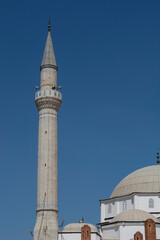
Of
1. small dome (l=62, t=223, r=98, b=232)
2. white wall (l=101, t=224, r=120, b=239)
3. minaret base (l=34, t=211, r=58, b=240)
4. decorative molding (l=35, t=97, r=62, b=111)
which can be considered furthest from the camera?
decorative molding (l=35, t=97, r=62, b=111)

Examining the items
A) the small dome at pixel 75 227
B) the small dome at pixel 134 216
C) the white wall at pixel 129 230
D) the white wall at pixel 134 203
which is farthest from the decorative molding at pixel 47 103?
the white wall at pixel 129 230

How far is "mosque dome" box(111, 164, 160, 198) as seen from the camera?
37647 millimetres

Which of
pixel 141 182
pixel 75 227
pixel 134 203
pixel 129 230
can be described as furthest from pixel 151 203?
pixel 75 227

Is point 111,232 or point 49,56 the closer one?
point 111,232

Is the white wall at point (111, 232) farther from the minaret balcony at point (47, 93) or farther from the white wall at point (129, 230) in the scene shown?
the minaret balcony at point (47, 93)

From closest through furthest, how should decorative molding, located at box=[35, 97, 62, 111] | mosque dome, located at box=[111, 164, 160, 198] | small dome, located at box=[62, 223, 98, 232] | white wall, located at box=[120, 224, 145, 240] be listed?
small dome, located at box=[62, 223, 98, 232] < white wall, located at box=[120, 224, 145, 240] < decorative molding, located at box=[35, 97, 62, 111] < mosque dome, located at box=[111, 164, 160, 198]

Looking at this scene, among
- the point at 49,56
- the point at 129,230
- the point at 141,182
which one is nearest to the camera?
the point at 129,230

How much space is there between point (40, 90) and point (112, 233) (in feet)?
33.8

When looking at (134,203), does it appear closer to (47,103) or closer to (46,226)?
(46,226)

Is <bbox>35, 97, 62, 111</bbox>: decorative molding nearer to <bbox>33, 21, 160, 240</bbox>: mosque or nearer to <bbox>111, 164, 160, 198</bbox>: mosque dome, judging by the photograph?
<bbox>33, 21, 160, 240</bbox>: mosque

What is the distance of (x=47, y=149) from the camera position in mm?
33594

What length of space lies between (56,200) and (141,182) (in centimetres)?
804

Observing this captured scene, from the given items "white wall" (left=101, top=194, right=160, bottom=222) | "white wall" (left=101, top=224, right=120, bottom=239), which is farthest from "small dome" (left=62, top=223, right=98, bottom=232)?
"white wall" (left=101, top=194, right=160, bottom=222)

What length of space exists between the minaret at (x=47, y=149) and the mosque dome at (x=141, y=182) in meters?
7.13
